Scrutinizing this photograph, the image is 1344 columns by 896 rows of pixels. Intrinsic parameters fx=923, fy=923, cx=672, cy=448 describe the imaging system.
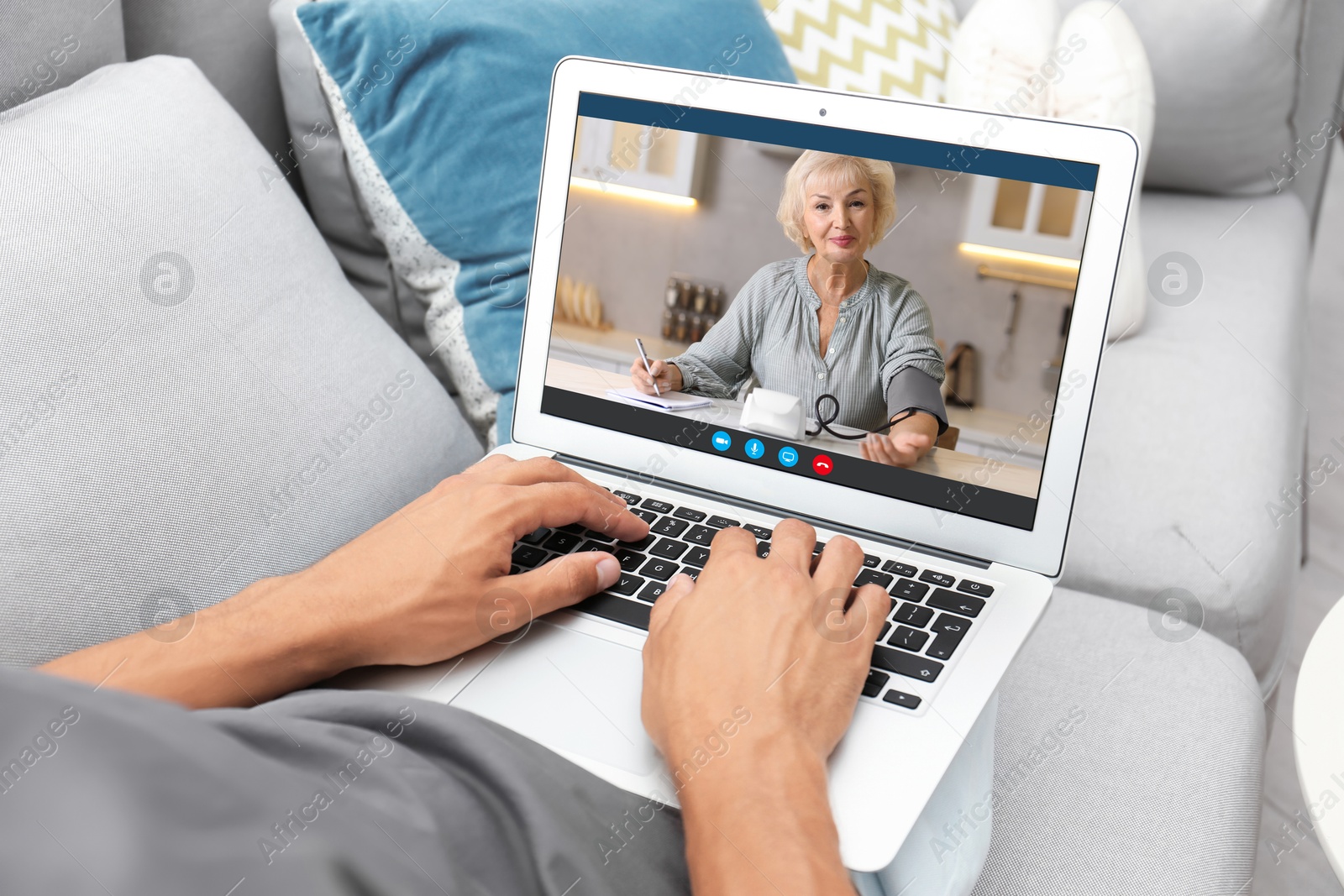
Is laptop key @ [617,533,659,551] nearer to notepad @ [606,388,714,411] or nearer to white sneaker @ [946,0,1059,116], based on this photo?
notepad @ [606,388,714,411]

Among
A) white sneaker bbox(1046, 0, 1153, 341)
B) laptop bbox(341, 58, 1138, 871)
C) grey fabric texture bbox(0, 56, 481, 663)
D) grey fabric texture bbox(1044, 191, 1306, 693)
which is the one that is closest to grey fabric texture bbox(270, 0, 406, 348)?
grey fabric texture bbox(0, 56, 481, 663)

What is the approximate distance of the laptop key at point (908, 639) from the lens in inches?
24.4

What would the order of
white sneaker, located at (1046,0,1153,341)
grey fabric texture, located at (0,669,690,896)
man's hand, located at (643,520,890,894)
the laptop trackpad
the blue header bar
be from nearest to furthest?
grey fabric texture, located at (0,669,690,896) < man's hand, located at (643,520,890,894) < the laptop trackpad < the blue header bar < white sneaker, located at (1046,0,1153,341)

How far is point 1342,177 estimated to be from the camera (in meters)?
2.71

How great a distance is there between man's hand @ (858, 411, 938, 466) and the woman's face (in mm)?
134

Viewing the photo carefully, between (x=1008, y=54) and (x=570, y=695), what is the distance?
3.44ft

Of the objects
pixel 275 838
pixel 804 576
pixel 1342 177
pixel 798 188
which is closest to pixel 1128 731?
pixel 804 576

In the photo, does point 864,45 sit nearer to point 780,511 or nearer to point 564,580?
point 780,511

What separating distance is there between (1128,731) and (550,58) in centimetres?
82

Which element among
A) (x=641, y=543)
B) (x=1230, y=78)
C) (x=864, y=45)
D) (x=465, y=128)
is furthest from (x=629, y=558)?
(x=1230, y=78)

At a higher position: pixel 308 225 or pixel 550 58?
pixel 550 58

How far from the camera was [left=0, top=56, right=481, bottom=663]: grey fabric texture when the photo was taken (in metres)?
0.58

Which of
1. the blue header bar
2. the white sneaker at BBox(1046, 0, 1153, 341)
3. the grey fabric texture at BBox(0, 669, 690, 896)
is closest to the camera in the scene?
the grey fabric texture at BBox(0, 669, 690, 896)

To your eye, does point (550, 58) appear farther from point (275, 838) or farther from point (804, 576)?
point (275, 838)
